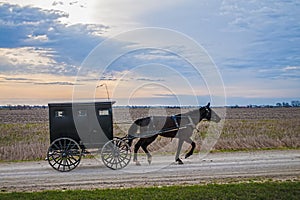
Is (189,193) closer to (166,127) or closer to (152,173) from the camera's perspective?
(152,173)

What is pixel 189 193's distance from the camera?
34.2 ft

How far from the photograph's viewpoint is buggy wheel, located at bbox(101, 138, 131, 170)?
1481cm

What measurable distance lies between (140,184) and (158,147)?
8.97 m

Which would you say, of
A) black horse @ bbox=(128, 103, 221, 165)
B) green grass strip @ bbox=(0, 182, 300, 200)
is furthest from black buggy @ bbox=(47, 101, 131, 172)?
green grass strip @ bbox=(0, 182, 300, 200)

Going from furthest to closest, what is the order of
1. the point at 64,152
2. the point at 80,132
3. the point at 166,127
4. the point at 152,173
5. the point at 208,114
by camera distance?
the point at 208,114 < the point at 166,127 < the point at 80,132 < the point at 64,152 < the point at 152,173

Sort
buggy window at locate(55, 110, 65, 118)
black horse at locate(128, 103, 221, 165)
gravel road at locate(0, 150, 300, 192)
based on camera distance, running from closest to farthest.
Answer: gravel road at locate(0, 150, 300, 192), buggy window at locate(55, 110, 65, 118), black horse at locate(128, 103, 221, 165)

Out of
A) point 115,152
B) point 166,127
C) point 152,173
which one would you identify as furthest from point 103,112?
point 152,173

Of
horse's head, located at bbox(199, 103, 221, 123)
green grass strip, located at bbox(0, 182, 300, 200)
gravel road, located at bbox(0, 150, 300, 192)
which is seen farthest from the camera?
horse's head, located at bbox(199, 103, 221, 123)

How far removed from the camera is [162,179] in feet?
41.2

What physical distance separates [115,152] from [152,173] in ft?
5.99

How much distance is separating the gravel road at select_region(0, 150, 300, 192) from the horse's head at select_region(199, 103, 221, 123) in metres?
1.71

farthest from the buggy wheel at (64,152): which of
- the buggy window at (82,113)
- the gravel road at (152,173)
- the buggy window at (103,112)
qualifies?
the buggy window at (103,112)

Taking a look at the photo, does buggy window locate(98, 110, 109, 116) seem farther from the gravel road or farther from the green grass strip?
the green grass strip

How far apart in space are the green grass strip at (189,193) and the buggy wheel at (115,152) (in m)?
3.90
